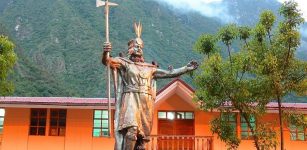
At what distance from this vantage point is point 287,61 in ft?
Answer: 43.6

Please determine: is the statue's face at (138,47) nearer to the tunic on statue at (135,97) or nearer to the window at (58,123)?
the tunic on statue at (135,97)

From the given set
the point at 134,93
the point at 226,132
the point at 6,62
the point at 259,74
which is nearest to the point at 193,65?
the point at 134,93

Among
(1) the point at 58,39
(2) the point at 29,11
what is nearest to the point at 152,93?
(1) the point at 58,39

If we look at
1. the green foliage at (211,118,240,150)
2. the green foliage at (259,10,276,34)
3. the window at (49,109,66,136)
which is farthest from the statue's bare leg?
the window at (49,109,66,136)

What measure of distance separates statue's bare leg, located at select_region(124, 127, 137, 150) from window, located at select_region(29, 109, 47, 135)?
45.8 ft

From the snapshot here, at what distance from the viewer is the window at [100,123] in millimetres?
19422

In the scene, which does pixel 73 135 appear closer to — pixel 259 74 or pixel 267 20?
pixel 259 74

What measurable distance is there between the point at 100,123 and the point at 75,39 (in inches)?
1580

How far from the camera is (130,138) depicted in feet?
20.7

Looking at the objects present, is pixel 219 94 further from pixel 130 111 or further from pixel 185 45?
pixel 185 45

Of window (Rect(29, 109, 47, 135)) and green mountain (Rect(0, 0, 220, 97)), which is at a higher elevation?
green mountain (Rect(0, 0, 220, 97))

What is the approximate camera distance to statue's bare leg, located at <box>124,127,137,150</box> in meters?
6.30

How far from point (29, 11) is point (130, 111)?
6265 centimetres

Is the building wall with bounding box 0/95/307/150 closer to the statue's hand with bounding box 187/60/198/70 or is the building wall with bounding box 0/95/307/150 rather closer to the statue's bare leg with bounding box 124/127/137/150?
the statue's hand with bounding box 187/60/198/70
